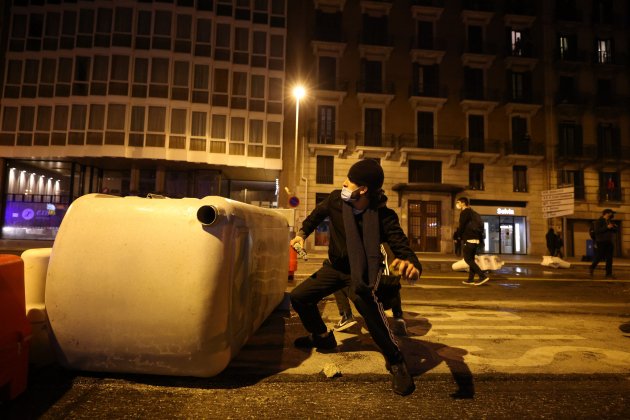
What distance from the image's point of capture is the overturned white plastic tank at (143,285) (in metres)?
2.34

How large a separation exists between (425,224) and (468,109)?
29.1ft

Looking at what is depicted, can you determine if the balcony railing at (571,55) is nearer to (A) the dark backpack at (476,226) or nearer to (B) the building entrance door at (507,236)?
(B) the building entrance door at (507,236)

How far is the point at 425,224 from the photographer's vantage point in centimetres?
2517

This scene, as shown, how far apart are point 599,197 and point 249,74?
25.3 metres

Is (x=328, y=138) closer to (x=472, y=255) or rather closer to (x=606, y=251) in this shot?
(x=606, y=251)

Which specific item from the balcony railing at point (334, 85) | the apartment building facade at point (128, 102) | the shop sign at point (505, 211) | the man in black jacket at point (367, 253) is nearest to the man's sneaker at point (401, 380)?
the man in black jacket at point (367, 253)

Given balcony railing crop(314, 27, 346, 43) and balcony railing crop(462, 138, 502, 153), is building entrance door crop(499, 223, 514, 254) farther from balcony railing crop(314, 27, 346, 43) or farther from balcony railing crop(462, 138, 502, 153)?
balcony railing crop(314, 27, 346, 43)

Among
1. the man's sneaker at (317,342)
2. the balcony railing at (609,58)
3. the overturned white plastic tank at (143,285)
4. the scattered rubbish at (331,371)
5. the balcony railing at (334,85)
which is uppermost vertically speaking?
the balcony railing at (609,58)

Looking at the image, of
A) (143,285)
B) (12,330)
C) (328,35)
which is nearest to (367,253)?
(143,285)

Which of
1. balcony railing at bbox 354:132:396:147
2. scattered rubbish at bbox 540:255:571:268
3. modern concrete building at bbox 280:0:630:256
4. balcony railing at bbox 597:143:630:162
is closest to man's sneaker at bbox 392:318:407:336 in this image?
scattered rubbish at bbox 540:255:571:268

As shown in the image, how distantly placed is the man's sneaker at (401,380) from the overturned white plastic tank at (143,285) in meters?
1.16

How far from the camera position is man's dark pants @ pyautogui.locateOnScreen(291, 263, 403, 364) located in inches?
102

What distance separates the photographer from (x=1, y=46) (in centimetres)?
2338

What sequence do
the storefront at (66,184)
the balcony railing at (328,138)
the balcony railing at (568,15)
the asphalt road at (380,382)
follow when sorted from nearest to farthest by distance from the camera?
the asphalt road at (380,382), the storefront at (66,184), the balcony railing at (328,138), the balcony railing at (568,15)
